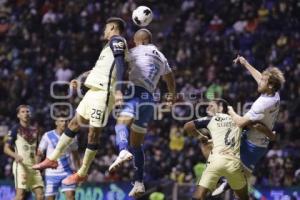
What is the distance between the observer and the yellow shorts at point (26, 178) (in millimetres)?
17094

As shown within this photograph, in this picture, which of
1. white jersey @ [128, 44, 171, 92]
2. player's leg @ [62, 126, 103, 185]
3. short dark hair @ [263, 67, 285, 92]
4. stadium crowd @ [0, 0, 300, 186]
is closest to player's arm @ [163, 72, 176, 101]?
white jersey @ [128, 44, 171, 92]

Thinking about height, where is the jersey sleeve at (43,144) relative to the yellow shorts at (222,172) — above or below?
above

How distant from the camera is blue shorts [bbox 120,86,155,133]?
43.7 ft

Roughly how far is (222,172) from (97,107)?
228cm

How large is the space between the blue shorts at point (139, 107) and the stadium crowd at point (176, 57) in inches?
326

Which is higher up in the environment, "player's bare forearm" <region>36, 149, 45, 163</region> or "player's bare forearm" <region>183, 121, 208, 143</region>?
"player's bare forearm" <region>183, 121, 208, 143</region>

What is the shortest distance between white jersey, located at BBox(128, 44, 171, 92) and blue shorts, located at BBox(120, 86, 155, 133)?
120mm

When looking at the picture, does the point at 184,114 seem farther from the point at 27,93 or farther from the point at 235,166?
the point at 235,166

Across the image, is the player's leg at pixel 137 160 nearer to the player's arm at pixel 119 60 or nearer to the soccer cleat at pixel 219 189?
the player's arm at pixel 119 60

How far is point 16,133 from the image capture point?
1725cm

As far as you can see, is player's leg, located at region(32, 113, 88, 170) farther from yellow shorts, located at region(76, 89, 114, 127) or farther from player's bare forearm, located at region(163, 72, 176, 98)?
player's bare forearm, located at region(163, 72, 176, 98)

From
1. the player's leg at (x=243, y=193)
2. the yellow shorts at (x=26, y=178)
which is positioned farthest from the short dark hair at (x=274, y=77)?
the yellow shorts at (x=26, y=178)

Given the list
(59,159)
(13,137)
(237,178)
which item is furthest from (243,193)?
(13,137)

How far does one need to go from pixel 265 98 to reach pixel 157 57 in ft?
6.11
